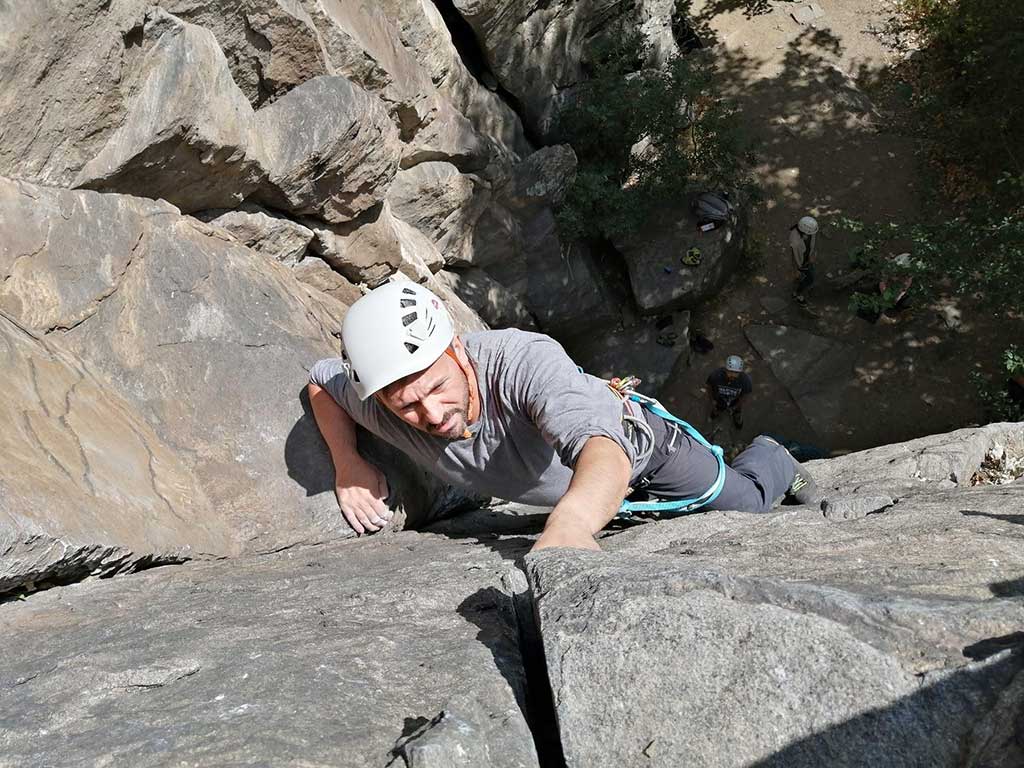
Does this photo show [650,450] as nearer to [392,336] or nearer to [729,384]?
[392,336]

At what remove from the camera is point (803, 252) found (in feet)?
43.8

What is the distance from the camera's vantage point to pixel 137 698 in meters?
2.50

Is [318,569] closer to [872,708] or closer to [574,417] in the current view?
[574,417]

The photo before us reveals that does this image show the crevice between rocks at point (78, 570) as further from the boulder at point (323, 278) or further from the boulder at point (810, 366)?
the boulder at point (810, 366)

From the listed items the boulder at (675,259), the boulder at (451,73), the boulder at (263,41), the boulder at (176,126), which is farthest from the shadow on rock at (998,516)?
the boulder at (675,259)

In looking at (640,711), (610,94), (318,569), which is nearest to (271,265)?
(318,569)

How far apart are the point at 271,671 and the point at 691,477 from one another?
272 centimetres

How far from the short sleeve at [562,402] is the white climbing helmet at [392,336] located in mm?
397

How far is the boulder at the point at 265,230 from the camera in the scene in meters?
6.23

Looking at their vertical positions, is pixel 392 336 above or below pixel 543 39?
above

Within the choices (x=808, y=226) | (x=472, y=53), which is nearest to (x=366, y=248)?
(x=472, y=53)

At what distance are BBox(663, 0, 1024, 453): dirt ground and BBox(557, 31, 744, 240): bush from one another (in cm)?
122

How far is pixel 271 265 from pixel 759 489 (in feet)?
11.6

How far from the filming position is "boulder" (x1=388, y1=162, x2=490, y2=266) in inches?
381
